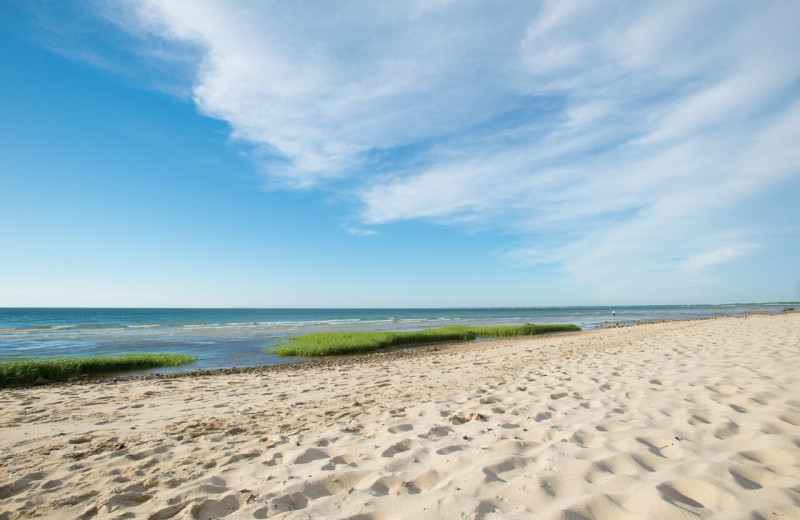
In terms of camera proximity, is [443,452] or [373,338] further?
[373,338]

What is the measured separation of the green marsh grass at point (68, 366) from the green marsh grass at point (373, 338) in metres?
5.07

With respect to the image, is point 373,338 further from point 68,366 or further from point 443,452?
point 443,452

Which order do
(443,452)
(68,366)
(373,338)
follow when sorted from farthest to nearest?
(373,338) < (68,366) < (443,452)

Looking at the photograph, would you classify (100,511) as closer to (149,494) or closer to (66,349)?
(149,494)

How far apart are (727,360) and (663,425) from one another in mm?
5774

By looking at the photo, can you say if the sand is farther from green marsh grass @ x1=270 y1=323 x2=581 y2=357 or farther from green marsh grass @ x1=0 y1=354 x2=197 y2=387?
green marsh grass @ x1=270 y1=323 x2=581 y2=357

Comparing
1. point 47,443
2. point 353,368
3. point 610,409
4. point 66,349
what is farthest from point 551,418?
point 66,349

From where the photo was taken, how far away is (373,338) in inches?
930

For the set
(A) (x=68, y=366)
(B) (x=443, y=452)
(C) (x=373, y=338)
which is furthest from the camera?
(C) (x=373, y=338)

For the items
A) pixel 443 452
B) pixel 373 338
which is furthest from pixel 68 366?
pixel 443 452

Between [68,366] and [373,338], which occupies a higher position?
[373,338]

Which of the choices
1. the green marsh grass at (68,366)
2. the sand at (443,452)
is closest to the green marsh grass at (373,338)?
the green marsh grass at (68,366)

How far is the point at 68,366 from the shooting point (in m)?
13.3

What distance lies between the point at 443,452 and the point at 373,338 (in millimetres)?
19868
